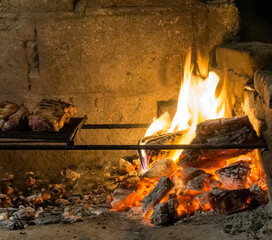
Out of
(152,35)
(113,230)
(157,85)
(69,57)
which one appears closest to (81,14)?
(69,57)

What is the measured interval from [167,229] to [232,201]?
0.55 metres

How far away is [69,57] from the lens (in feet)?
13.7

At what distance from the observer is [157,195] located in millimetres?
3172

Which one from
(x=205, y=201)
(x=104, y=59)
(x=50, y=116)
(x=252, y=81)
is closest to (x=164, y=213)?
(x=205, y=201)

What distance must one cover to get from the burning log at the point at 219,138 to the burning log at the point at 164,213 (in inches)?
23.3

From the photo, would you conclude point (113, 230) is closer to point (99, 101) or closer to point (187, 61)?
point (99, 101)

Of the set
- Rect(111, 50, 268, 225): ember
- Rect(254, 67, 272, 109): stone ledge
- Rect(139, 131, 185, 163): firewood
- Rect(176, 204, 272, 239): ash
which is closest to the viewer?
Rect(176, 204, 272, 239): ash

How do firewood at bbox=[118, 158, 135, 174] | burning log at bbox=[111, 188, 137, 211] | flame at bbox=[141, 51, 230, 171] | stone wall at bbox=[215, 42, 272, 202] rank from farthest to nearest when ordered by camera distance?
firewood at bbox=[118, 158, 135, 174] → flame at bbox=[141, 51, 230, 171] → burning log at bbox=[111, 188, 137, 211] → stone wall at bbox=[215, 42, 272, 202]

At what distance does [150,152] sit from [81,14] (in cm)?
166

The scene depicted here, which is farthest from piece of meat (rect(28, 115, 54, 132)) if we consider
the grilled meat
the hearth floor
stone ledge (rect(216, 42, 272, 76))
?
stone ledge (rect(216, 42, 272, 76))

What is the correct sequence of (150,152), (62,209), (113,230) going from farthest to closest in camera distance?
(150,152), (62,209), (113,230)

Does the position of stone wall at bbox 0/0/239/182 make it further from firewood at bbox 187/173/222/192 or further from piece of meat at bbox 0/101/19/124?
firewood at bbox 187/173/222/192

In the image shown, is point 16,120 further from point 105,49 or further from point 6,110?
point 105,49

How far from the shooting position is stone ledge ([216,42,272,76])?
3.22 m
